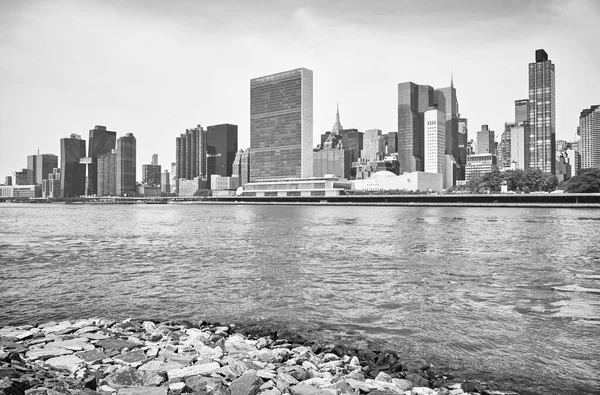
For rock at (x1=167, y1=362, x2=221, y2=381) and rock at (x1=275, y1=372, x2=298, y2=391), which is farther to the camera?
rock at (x1=167, y1=362, x2=221, y2=381)

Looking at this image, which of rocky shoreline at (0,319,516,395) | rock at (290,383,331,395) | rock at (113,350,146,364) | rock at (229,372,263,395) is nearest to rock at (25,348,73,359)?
rocky shoreline at (0,319,516,395)

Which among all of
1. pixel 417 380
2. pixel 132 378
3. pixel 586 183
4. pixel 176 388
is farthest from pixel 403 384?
pixel 586 183

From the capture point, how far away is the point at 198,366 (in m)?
9.98

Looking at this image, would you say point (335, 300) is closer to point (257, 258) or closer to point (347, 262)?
point (347, 262)

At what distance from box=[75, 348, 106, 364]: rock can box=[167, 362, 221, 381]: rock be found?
206cm

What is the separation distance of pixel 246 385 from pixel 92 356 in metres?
4.20

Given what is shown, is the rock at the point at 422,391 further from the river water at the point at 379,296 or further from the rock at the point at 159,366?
the rock at the point at 159,366

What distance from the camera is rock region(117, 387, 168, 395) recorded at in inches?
345

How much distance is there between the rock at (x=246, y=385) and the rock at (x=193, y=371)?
888mm

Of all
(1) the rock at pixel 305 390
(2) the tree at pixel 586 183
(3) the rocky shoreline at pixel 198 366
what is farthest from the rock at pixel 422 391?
(2) the tree at pixel 586 183

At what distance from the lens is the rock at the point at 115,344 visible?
1152cm

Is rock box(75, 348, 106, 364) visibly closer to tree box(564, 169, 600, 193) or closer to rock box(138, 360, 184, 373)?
rock box(138, 360, 184, 373)

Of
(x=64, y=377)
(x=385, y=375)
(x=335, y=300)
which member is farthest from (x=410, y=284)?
(x=64, y=377)

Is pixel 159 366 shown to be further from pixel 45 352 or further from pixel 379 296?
pixel 379 296
